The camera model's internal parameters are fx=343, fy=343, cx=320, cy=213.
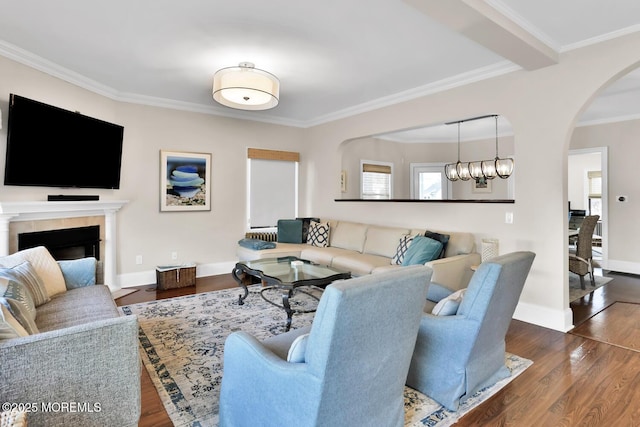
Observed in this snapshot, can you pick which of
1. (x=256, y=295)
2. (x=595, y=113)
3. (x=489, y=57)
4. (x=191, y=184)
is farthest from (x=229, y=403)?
(x=595, y=113)

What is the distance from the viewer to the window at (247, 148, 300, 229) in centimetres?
571

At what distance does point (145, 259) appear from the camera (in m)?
4.79

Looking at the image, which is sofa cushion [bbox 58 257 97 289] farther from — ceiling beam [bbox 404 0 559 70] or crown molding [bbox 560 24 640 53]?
crown molding [bbox 560 24 640 53]

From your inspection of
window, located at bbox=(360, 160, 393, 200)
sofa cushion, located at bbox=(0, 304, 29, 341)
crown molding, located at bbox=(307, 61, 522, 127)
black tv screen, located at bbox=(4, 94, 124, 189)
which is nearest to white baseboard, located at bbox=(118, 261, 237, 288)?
black tv screen, located at bbox=(4, 94, 124, 189)

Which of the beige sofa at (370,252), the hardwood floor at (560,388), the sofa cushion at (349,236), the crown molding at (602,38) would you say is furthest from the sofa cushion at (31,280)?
the crown molding at (602,38)

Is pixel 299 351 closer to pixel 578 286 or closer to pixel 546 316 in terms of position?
pixel 546 316

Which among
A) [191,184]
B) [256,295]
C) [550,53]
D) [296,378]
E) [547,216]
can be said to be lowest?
[256,295]

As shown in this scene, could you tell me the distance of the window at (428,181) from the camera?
7.49m

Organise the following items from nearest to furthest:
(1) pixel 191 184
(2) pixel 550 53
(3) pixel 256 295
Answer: (2) pixel 550 53, (3) pixel 256 295, (1) pixel 191 184

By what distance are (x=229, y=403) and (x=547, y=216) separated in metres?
3.17

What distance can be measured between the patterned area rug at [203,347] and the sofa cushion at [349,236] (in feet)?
3.96

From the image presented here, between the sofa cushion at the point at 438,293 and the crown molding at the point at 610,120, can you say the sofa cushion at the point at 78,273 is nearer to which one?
the sofa cushion at the point at 438,293

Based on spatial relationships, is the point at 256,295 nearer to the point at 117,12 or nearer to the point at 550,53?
the point at 117,12

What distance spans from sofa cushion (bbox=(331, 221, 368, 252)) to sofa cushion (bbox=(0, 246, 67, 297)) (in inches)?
132
